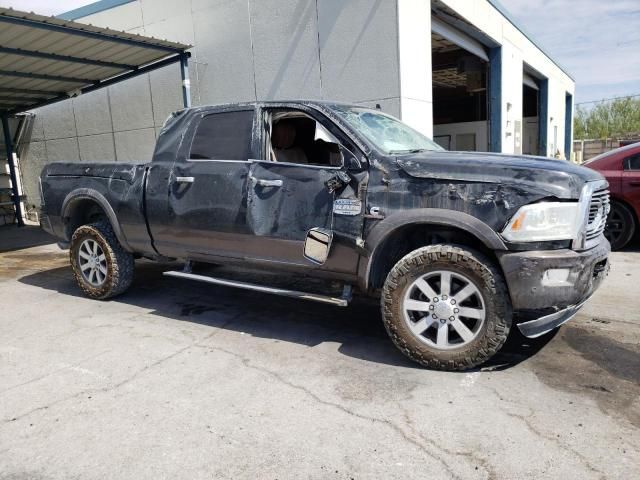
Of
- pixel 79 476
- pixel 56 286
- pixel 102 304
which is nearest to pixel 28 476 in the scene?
pixel 79 476

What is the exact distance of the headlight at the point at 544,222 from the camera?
3.45 meters

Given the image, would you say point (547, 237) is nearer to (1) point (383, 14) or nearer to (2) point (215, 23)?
(1) point (383, 14)

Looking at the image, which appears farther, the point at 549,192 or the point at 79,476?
the point at 549,192

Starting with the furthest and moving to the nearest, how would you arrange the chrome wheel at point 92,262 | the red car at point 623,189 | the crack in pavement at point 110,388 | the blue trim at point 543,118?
the blue trim at point 543,118 → the red car at point 623,189 → the chrome wheel at point 92,262 → the crack in pavement at point 110,388

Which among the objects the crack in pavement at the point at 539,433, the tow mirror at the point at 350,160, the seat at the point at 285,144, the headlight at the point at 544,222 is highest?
the seat at the point at 285,144

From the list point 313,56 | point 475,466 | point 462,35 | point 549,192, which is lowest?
point 475,466

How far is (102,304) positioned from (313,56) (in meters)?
5.60

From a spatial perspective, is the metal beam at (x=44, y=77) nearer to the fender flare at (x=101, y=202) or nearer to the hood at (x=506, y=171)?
the fender flare at (x=101, y=202)

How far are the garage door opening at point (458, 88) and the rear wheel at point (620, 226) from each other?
5290 millimetres

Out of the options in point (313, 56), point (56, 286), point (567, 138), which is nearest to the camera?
point (56, 286)

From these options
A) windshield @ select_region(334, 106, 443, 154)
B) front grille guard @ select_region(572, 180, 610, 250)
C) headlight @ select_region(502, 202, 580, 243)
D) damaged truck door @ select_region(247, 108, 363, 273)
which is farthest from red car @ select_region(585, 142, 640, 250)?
damaged truck door @ select_region(247, 108, 363, 273)

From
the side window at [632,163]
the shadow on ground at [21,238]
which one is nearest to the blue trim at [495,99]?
the side window at [632,163]

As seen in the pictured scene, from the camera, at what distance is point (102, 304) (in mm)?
5863

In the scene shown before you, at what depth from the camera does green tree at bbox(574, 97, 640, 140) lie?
56.2m
